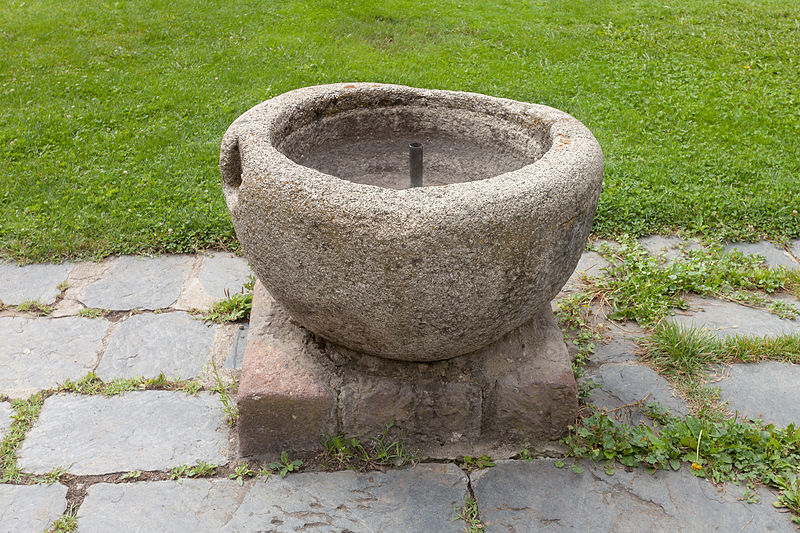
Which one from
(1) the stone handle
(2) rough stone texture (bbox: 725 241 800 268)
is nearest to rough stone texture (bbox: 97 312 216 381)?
(1) the stone handle

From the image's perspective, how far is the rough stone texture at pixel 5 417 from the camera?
8.13ft

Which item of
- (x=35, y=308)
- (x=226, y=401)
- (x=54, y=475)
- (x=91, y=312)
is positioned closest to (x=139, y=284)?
(x=91, y=312)

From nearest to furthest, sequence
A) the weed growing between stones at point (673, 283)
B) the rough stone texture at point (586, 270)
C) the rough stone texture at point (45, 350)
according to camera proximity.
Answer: the rough stone texture at point (45, 350) < the weed growing between stones at point (673, 283) < the rough stone texture at point (586, 270)

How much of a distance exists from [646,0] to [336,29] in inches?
134

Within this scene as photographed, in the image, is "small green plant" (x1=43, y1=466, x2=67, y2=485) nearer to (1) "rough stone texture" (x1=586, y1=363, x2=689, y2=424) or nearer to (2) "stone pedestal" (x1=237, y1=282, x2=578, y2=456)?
(2) "stone pedestal" (x1=237, y1=282, x2=578, y2=456)

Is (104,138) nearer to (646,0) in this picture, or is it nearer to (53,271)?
(53,271)

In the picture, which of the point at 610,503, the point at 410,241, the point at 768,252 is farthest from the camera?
the point at 768,252

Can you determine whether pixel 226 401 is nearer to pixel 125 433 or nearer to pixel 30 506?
pixel 125 433

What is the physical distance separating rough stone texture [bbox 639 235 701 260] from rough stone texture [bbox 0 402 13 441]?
9.94 feet

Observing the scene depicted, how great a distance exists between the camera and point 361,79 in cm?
550

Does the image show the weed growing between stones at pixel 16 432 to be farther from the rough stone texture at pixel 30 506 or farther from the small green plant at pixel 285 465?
the small green plant at pixel 285 465

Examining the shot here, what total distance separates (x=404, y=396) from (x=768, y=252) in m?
2.41

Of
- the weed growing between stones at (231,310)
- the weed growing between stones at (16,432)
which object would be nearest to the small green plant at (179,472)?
the weed growing between stones at (16,432)

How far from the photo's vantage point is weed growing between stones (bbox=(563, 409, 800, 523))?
2.30 meters
